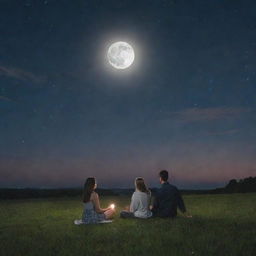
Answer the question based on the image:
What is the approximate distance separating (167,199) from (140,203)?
1.30 m

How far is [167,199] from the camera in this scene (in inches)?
679

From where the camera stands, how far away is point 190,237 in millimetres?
11695

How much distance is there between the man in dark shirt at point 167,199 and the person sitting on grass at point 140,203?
52 centimetres

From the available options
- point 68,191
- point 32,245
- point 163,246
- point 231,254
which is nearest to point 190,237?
point 163,246

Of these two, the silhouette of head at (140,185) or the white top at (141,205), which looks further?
the silhouette of head at (140,185)

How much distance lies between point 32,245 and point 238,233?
6.42 metres

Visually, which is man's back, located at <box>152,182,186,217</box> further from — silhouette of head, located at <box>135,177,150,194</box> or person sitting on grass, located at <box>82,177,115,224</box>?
person sitting on grass, located at <box>82,177,115,224</box>

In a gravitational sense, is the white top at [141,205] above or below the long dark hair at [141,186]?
below

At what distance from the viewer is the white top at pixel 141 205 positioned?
57.8ft

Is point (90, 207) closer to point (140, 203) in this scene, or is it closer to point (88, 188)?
point (88, 188)

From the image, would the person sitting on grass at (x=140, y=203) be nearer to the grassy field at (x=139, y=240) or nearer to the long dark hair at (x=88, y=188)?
the long dark hair at (x=88, y=188)

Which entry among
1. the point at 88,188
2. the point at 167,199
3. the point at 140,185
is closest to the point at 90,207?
the point at 88,188

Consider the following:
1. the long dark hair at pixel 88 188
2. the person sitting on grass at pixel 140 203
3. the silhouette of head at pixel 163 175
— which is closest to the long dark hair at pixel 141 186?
the person sitting on grass at pixel 140 203

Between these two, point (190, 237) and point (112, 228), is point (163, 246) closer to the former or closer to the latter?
point (190, 237)
